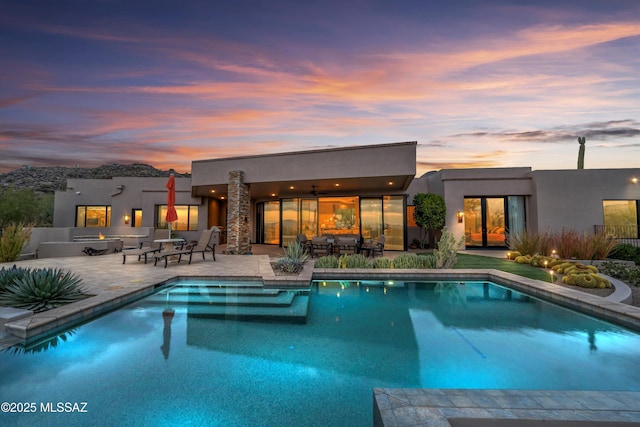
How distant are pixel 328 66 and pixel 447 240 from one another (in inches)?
283

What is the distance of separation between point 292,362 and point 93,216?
76.0ft

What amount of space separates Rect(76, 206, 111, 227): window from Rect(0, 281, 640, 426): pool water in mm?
19095

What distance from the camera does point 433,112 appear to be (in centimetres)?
1245

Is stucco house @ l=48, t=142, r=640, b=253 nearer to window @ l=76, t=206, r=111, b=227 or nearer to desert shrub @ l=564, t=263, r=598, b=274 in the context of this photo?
window @ l=76, t=206, r=111, b=227

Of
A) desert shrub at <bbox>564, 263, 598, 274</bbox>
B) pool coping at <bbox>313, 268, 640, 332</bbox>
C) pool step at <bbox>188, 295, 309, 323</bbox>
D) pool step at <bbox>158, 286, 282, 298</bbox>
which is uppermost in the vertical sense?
desert shrub at <bbox>564, 263, 598, 274</bbox>

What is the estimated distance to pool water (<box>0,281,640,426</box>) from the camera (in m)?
2.47

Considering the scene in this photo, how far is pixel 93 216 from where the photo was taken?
20.2 m

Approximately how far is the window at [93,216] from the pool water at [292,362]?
19.1 meters

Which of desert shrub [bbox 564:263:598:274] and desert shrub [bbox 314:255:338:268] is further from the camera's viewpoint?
desert shrub [bbox 314:255:338:268]

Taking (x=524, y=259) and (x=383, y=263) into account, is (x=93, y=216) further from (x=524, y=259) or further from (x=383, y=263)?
(x=524, y=259)

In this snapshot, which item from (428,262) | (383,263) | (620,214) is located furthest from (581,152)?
(383,263)

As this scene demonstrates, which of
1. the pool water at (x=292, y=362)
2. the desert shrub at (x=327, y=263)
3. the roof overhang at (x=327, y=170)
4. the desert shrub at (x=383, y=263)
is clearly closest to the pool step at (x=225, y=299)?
the pool water at (x=292, y=362)

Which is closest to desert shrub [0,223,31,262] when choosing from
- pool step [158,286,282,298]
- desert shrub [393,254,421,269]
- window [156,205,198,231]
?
window [156,205,198,231]

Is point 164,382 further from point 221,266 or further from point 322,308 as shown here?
point 221,266
